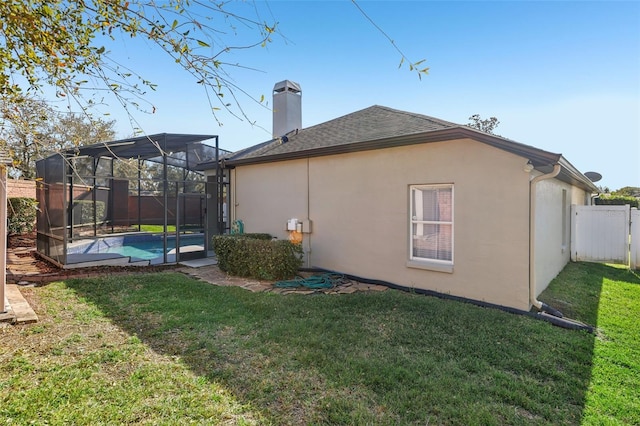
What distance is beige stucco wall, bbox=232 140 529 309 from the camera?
598cm

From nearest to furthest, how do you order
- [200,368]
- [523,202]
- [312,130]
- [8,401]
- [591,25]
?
[8,401]
[200,368]
[523,202]
[591,25]
[312,130]

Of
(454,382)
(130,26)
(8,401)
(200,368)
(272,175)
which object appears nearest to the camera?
(130,26)

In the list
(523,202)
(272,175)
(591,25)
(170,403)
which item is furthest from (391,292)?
(591,25)

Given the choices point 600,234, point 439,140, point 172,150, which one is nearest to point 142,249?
point 172,150

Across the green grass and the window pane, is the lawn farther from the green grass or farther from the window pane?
the window pane

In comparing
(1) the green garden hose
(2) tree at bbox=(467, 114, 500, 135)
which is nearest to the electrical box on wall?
(1) the green garden hose

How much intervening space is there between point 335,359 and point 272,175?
23.9 feet

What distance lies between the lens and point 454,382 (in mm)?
3568

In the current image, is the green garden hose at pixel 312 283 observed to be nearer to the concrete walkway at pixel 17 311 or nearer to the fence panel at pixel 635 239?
the concrete walkway at pixel 17 311

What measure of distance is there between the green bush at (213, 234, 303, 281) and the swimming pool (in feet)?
10.6

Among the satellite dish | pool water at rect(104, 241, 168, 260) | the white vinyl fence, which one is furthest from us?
the satellite dish

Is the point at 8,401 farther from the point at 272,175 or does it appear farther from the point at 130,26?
the point at 272,175

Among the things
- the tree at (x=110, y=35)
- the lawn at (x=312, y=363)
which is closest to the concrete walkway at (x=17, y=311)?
the lawn at (x=312, y=363)

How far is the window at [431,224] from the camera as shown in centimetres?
686
